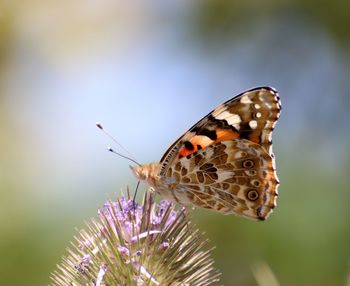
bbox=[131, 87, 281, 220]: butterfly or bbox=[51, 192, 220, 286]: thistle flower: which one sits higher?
bbox=[131, 87, 281, 220]: butterfly

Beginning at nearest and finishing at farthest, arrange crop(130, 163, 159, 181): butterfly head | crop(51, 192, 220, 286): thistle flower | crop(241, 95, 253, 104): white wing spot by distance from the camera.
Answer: crop(51, 192, 220, 286): thistle flower, crop(130, 163, 159, 181): butterfly head, crop(241, 95, 253, 104): white wing spot

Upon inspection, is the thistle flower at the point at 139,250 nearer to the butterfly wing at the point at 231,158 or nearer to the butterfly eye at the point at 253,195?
the butterfly wing at the point at 231,158

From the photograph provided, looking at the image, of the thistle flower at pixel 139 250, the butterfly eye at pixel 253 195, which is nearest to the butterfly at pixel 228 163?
the butterfly eye at pixel 253 195

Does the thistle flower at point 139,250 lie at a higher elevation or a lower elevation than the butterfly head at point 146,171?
lower

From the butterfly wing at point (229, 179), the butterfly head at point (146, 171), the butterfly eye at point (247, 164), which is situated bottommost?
the butterfly head at point (146, 171)

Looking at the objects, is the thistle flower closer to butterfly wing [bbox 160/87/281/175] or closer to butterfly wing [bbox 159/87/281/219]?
butterfly wing [bbox 159/87/281/219]

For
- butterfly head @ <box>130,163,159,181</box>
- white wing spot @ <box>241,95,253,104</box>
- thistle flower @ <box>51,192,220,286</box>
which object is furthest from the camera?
white wing spot @ <box>241,95,253,104</box>

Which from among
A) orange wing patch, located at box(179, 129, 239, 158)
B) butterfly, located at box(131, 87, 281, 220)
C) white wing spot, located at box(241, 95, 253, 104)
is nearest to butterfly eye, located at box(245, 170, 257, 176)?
butterfly, located at box(131, 87, 281, 220)

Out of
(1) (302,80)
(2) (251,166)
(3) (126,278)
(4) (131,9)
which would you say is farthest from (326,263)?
(4) (131,9)
